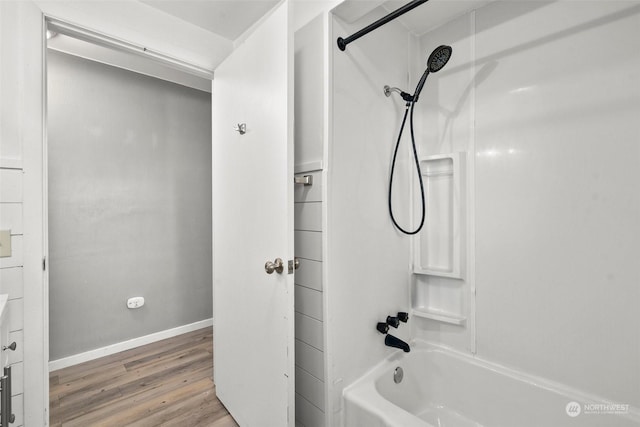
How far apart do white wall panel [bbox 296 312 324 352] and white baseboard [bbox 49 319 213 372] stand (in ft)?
6.15

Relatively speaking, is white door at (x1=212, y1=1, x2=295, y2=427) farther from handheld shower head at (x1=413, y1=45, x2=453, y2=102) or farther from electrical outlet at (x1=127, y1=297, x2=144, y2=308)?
electrical outlet at (x1=127, y1=297, x2=144, y2=308)

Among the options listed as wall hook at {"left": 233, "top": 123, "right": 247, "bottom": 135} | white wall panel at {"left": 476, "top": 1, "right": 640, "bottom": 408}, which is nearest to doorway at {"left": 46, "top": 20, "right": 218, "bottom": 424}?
wall hook at {"left": 233, "top": 123, "right": 247, "bottom": 135}

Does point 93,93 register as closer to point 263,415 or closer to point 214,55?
point 214,55

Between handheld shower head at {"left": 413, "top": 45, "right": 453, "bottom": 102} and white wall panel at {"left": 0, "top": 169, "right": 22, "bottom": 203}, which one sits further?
handheld shower head at {"left": 413, "top": 45, "right": 453, "bottom": 102}

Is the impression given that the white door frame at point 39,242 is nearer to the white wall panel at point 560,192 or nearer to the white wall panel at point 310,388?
the white wall panel at point 310,388

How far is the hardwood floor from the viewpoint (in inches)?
66.7

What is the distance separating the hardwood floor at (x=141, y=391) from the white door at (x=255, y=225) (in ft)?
0.62

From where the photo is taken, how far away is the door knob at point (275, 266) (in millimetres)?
1242

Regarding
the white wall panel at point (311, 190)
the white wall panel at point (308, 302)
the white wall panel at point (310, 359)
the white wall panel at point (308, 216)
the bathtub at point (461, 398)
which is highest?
the white wall panel at point (311, 190)

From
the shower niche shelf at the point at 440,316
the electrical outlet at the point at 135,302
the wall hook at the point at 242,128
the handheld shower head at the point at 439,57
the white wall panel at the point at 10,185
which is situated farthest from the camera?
the electrical outlet at the point at 135,302

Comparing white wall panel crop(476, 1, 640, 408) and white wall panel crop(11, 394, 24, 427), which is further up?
white wall panel crop(476, 1, 640, 408)

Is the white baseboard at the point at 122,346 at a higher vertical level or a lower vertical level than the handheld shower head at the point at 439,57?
lower

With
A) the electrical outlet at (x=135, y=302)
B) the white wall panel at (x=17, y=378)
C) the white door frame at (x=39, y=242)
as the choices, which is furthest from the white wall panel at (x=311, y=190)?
the electrical outlet at (x=135, y=302)

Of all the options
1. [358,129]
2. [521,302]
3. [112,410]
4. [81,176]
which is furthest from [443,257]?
[81,176]
